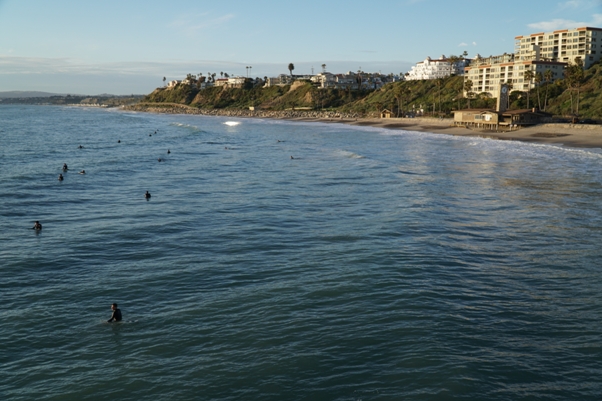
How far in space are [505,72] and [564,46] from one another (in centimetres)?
2475

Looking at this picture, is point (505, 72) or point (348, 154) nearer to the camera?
point (348, 154)

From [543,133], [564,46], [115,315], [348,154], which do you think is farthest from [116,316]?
[564,46]

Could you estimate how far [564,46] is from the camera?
568 feet

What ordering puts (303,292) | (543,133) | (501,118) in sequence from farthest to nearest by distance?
(501,118)
(543,133)
(303,292)

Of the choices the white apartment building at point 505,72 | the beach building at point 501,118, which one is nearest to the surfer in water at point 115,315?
the beach building at point 501,118

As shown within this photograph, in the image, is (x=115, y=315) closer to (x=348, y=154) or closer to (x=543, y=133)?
(x=348, y=154)

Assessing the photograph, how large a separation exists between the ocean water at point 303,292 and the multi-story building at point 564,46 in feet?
459

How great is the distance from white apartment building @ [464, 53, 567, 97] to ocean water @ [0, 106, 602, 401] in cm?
12178

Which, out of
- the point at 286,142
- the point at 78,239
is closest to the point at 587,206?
the point at 78,239

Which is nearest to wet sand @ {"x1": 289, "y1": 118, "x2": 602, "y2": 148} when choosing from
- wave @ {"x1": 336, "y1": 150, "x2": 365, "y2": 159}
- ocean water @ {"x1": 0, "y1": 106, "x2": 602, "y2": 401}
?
wave @ {"x1": 336, "y1": 150, "x2": 365, "y2": 159}

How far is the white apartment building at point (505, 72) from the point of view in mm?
156125

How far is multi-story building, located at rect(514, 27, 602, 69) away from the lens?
163000 millimetres

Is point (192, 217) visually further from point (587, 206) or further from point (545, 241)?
point (587, 206)

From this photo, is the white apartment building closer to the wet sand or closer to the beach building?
the beach building
